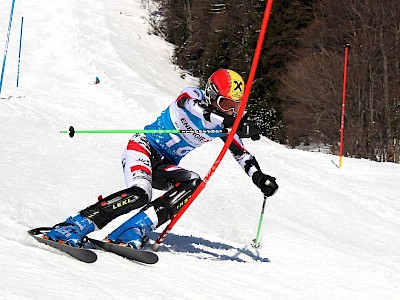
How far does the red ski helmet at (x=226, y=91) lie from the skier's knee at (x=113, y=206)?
90 centimetres

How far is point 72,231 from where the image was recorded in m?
4.37

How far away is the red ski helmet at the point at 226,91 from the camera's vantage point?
484 cm

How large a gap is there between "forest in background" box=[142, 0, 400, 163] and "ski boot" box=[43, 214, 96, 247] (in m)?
18.5

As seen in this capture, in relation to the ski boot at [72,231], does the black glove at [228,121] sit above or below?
above

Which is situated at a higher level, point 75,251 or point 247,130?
point 247,130

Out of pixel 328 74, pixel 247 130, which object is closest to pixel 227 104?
pixel 247 130

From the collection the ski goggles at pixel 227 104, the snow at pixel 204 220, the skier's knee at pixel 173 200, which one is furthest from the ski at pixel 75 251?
the ski goggles at pixel 227 104

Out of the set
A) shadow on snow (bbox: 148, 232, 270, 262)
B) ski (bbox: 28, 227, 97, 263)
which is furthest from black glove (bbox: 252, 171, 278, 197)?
ski (bbox: 28, 227, 97, 263)

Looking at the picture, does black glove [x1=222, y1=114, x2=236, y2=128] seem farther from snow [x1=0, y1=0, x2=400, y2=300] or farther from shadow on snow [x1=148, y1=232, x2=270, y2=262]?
shadow on snow [x1=148, y1=232, x2=270, y2=262]

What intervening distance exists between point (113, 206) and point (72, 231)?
13.9 inches

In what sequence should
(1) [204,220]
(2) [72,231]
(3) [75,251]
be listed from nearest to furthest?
(3) [75,251] → (2) [72,231] → (1) [204,220]

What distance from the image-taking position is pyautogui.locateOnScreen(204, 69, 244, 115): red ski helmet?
4.84 m

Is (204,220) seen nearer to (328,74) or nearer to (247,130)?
(247,130)

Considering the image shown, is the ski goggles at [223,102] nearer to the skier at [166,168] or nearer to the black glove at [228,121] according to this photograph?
the skier at [166,168]
